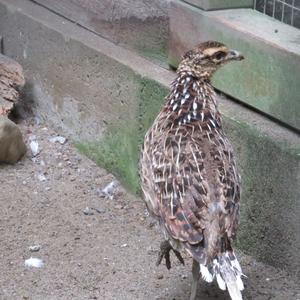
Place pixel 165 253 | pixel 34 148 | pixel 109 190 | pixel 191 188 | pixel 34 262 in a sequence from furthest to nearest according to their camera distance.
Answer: pixel 34 148 < pixel 109 190 < pixel 34 262 < pixel 165 253 < pixel 191 188

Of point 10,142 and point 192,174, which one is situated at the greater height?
point 192,174

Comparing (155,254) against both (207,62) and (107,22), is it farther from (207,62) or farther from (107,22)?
(107,22)

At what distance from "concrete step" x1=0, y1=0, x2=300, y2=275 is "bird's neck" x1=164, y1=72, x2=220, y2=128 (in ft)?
1.30

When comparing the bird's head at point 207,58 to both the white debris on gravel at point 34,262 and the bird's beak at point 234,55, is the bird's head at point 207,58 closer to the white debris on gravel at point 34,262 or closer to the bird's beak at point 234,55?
the bird's beak at point 234,55

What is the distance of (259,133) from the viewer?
6012mm

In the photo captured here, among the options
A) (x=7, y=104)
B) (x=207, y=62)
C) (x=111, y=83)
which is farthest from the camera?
(x=7, y=104)

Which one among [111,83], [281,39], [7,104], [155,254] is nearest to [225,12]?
[281,39]

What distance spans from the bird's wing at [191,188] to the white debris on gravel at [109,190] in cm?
161

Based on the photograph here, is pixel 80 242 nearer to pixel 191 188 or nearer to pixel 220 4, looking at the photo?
pixel 191 188

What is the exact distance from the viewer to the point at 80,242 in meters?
6.54

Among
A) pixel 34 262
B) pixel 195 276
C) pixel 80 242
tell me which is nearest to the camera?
pixel 195 276

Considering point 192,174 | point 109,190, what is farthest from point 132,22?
point 192,174

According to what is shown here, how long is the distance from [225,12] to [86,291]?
6.42 feet

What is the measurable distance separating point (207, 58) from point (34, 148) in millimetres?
2323
